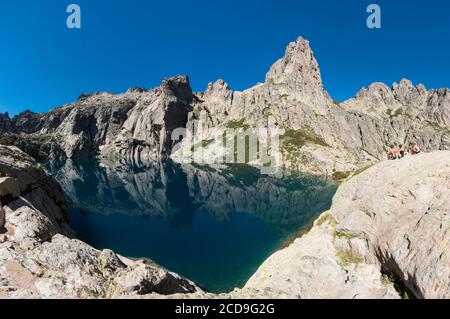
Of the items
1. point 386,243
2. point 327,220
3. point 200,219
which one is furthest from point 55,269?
point 200,219

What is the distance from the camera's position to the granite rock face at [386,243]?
16.5 m

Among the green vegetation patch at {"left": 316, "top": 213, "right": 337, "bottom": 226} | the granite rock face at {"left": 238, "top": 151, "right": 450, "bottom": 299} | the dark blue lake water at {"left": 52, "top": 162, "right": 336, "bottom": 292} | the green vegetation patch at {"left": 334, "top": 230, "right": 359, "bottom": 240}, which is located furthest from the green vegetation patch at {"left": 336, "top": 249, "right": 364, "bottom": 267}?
the dark blue lake water at {"left": 52, "top": 162, "right": 336, "bottom": 292}

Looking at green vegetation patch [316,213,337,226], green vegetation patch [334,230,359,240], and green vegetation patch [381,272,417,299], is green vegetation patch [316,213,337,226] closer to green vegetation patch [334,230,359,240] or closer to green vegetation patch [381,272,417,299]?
green vegetation patch [334,230,359,240]

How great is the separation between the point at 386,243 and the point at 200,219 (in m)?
71.6

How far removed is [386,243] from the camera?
66.2ft

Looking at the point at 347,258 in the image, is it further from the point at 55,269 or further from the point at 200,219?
the point at 200,219

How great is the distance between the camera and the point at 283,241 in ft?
217

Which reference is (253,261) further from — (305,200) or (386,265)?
(305,200)

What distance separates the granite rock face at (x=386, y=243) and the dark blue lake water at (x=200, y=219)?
24556mm

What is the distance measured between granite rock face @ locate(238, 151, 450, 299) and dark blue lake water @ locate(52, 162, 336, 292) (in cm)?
2456

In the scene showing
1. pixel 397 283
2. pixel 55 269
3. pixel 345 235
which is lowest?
pixel 397 283

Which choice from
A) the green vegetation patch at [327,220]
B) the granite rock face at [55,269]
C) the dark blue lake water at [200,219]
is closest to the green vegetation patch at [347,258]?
the green vegetation patch at [327,220]

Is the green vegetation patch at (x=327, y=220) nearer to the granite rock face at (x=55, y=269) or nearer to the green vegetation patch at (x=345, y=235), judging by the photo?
the green vegetation patch at (x=345, y=235)
